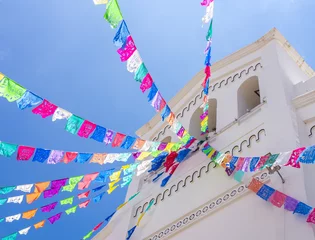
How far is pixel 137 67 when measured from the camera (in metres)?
6.47

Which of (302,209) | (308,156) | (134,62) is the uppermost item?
(134,62)

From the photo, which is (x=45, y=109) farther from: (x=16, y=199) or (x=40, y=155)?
(x=16, y=199)

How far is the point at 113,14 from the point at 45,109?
1.73 metres

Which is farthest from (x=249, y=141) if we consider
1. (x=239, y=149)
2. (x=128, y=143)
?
(x=128, y=143)

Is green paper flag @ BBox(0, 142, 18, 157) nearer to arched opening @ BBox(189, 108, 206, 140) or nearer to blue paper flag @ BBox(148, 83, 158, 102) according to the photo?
blue paper flag @ BBox(148, 83, 158, 102)

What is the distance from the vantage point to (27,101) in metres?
6.06

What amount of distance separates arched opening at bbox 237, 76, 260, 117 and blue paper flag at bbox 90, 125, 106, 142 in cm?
278

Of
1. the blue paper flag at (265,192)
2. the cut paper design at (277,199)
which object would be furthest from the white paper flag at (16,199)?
the cut paper design at (277,199)

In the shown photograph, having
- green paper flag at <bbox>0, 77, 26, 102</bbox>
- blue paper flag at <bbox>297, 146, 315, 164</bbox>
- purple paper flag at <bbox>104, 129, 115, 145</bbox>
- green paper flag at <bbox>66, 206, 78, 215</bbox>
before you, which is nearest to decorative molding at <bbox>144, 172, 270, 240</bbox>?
blue paper flag at <bbox>297, 146, 315, 164</bbox>

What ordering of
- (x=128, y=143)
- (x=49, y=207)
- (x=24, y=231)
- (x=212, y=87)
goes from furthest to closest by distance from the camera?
(x=212, y=87)
(x=49, y=207)
(x=24, y=231)
(x=128, y=143)

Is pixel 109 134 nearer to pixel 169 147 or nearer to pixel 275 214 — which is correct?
pixel 169 147

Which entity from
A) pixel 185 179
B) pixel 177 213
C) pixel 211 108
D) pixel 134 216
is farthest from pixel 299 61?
pixel 134 216

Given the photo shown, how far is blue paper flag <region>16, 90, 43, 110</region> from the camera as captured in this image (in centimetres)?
601

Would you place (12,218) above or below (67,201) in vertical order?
above
